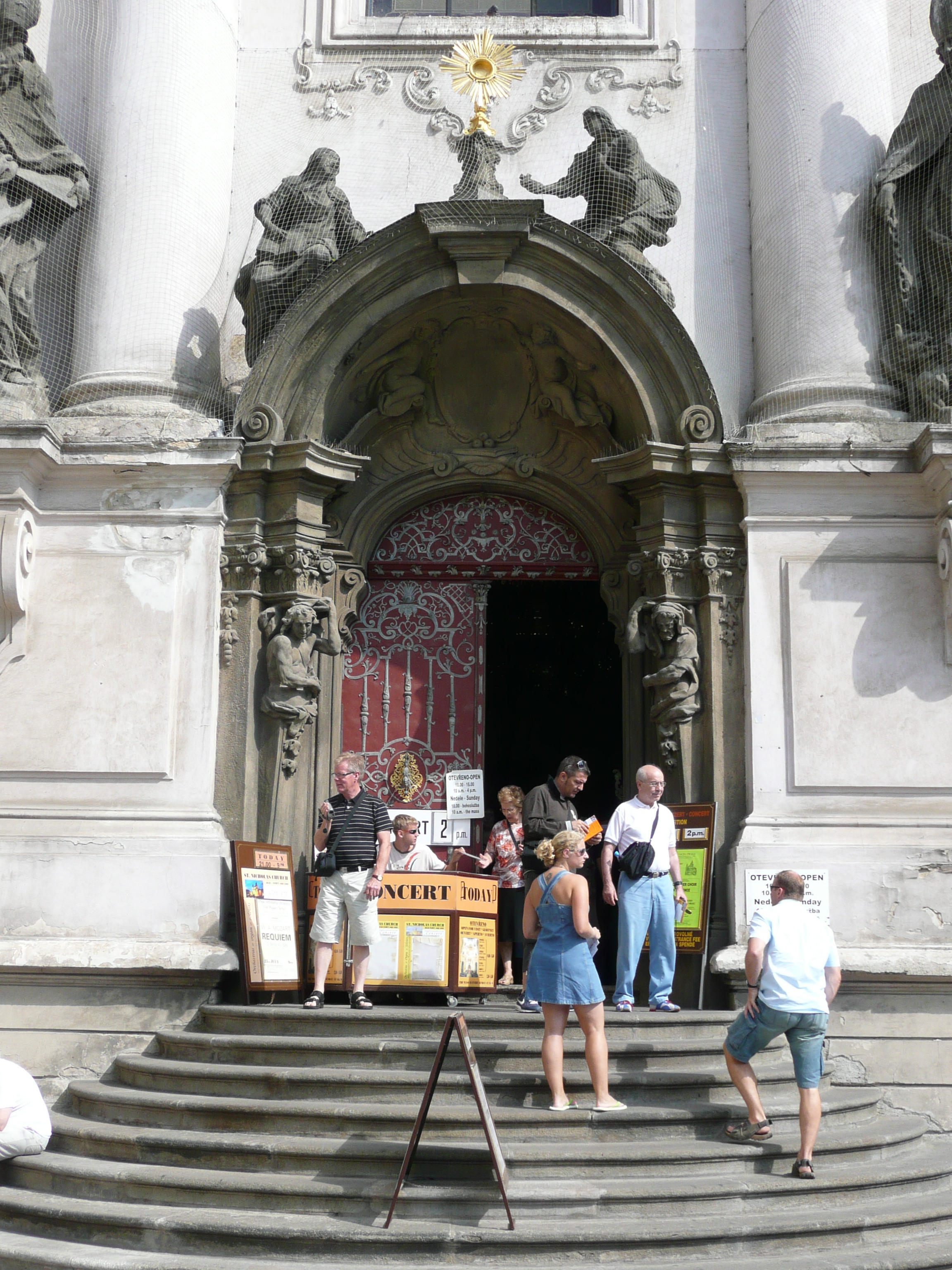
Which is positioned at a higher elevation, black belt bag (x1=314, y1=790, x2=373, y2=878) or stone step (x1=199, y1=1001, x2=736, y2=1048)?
black belt bag (x1=314, y1=790, x2=373, y2=878)

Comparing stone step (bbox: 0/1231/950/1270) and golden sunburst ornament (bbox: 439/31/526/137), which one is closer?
stone step (bbox: 0/1231/950/1270)

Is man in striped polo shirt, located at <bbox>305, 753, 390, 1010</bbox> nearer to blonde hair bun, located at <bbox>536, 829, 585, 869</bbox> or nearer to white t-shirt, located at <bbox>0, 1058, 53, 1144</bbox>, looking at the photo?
blonde hair bun, located at <bbox>536, 829, 585, 869</bbox>

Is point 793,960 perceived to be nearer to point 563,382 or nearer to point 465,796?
point 465,796

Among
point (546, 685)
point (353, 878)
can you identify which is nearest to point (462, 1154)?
point (353, 878)

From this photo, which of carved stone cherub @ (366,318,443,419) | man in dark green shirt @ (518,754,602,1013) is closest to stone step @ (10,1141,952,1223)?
man in dark green shirt @ (518,754,602,1013)

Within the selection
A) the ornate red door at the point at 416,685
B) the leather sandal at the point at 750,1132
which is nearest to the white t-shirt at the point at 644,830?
the leather sandal at the point at 750,1132

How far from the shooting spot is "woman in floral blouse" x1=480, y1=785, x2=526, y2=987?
30.8ft

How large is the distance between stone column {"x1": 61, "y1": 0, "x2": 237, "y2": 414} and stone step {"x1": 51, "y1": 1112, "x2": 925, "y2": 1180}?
4.95 m

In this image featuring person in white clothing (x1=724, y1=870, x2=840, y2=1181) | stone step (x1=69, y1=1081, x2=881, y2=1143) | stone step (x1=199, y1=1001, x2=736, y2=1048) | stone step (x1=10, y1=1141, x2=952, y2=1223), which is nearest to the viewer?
stone step (x1=10, y1=1141, x2=952, y2=1223)

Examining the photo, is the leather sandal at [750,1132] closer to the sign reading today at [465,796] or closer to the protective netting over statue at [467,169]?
the sign reading today at [465,796]

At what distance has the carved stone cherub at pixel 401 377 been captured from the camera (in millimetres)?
10211

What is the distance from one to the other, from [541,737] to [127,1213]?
729 centimetres

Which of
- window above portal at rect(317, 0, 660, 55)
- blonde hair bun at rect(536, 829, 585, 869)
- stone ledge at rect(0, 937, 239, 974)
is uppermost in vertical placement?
window above portal at rect(317, 0, 660, 55)

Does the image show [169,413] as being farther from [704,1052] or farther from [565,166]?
[704,1052]
